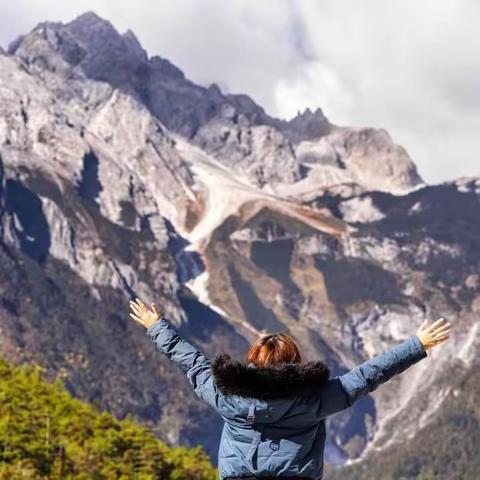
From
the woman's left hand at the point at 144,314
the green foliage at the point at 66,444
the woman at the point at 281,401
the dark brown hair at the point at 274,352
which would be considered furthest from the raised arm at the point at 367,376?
the green foliage at the point at 66,444

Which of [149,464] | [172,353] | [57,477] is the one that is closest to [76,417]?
[149,464]

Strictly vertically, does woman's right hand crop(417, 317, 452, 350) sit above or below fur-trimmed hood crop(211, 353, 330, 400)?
above

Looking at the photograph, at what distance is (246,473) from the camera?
41.2 ft

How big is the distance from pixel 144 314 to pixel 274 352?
213 centimetres

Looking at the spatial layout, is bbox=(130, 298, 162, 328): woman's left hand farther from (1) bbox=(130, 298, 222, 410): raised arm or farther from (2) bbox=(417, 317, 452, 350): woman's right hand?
(2) bbox=(417, 317, 452, 350): woman's right hand

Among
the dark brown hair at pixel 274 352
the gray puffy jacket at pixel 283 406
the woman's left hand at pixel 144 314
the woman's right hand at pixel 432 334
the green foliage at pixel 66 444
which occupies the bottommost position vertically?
the green foliage at pixel 66 444

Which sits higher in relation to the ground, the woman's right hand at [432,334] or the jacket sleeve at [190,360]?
the woman's right hand at [432,334]

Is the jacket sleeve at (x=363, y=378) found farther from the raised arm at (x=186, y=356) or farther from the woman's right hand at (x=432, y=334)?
the raised arm at (x=186, y=356)

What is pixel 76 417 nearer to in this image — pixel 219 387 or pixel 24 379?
pixel 24 379

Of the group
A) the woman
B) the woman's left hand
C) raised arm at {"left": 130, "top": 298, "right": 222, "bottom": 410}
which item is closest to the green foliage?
the woman's left hand

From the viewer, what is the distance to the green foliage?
81.7 metres

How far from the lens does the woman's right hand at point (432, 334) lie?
13.0m

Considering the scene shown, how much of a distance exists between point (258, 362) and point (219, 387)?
1.76ft

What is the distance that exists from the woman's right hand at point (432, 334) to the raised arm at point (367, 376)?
4cm
